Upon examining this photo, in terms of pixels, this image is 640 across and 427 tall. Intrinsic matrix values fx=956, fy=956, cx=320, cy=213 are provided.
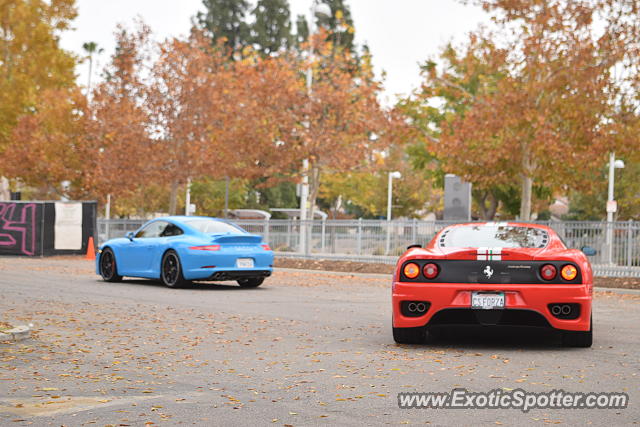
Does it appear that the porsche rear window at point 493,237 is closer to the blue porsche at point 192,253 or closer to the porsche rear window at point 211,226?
the blue porsche at point 192,253

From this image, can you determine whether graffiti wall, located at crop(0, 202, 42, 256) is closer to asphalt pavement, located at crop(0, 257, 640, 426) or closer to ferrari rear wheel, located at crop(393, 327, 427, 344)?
asphalt pavement, located at crop(0, 257, 640, 426)

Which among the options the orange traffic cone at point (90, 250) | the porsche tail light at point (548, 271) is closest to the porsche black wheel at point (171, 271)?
the porsche tail light at point (548, 271)

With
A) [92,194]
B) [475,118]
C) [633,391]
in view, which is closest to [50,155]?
[92,194]

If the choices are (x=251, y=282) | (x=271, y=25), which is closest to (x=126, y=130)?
(x=251, y=282)

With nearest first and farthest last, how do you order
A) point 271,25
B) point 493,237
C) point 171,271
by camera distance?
point 493,237
point 171,271
point 271,25

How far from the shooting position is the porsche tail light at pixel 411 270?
9281mm

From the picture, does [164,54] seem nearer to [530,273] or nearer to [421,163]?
[421,163]

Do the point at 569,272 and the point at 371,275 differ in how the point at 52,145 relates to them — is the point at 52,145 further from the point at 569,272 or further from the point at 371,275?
the point at 569,272

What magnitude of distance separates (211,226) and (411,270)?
30.2 ft

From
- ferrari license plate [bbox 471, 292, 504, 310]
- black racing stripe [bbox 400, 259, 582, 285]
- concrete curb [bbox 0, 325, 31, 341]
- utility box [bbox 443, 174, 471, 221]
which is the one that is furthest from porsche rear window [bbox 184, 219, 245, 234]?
utility box [bbox 443, 174, 471, 221]

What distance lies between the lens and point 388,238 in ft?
88.1

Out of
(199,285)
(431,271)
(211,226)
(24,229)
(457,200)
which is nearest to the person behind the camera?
(431,271)

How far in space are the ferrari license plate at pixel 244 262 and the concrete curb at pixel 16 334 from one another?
25.7ft

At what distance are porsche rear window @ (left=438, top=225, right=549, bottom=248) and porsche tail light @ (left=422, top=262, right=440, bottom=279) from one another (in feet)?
1.83
